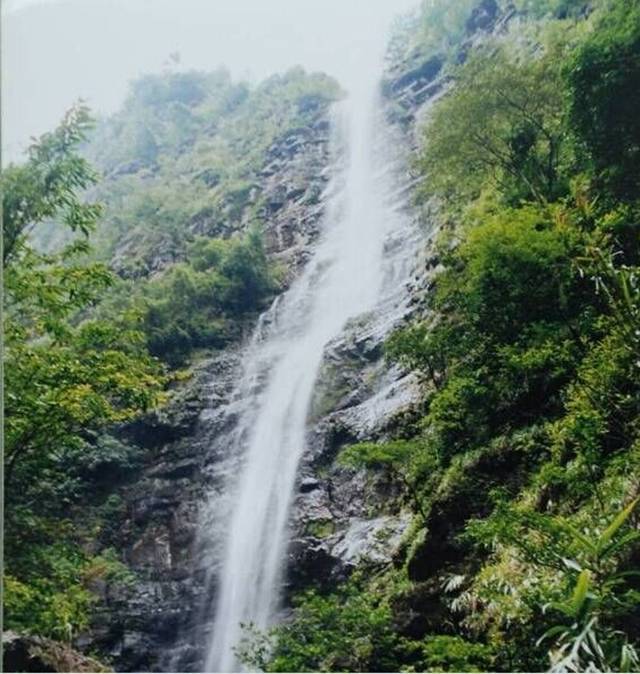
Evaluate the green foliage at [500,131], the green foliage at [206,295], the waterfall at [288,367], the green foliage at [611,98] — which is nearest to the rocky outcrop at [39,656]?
the waterfall at [288,367]

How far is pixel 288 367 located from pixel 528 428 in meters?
2.62

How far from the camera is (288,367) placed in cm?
627

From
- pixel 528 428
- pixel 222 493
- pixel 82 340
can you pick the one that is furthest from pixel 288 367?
pixel 528 428

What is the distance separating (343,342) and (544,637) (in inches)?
126

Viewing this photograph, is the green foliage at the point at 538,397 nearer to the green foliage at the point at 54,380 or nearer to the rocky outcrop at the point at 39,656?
the green foliage at the point at 54,380

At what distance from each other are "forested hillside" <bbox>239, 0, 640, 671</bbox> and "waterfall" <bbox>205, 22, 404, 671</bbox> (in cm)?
66

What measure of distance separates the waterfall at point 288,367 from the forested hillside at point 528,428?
66 centimetres

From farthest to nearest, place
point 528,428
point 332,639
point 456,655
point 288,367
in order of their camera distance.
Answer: point 288,367 < point 528,428 < point 332,639 < point 456,655

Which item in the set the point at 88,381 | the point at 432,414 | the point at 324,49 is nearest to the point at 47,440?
the point at 88,381

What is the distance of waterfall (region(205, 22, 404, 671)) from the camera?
15.9ft

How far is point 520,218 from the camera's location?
14.7 feet

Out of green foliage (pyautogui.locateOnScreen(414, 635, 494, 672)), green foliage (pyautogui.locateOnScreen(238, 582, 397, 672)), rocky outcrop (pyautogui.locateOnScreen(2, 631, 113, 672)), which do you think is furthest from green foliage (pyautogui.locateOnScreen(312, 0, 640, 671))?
rocky outcrop (pyautogui.locateOnScreen(2, 631, 113, 672))

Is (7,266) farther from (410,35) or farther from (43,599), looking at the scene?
(410,35)

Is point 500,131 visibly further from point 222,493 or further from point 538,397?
point 222,493
